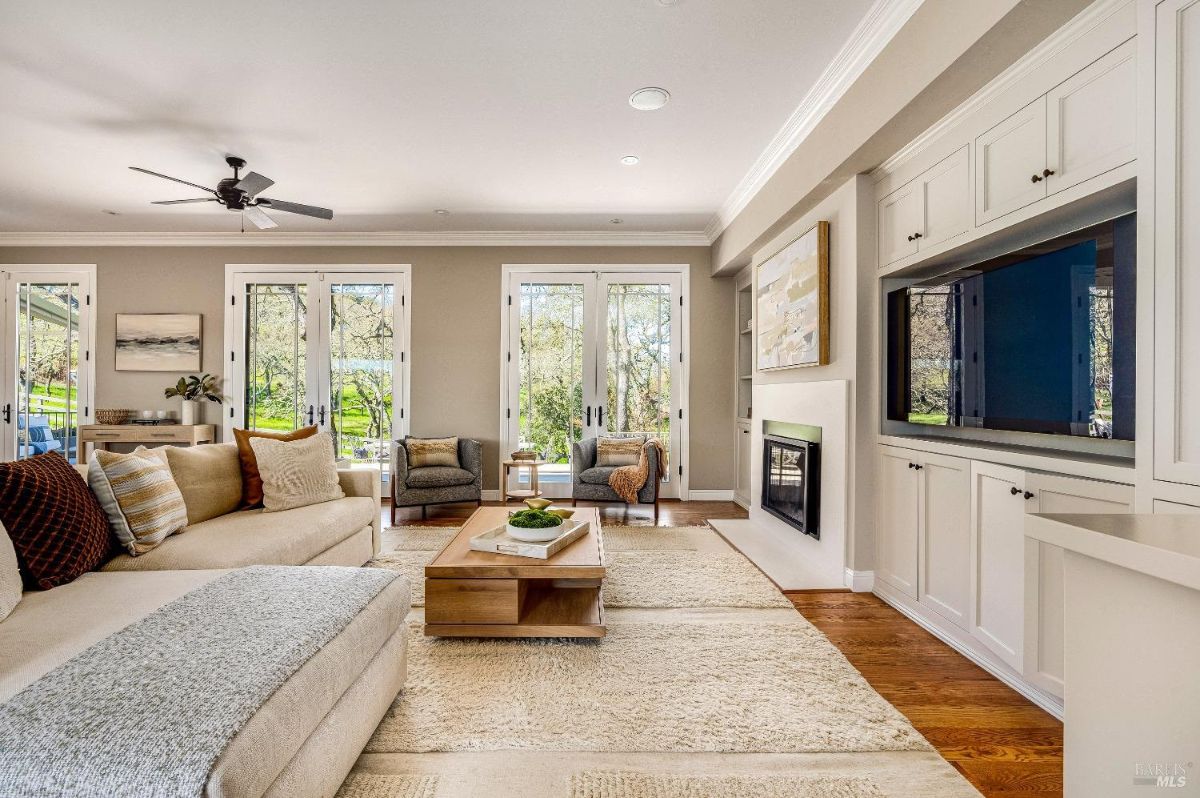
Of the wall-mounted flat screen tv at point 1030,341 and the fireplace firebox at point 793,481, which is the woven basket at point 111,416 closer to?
the fireplace firebox at point 793,481

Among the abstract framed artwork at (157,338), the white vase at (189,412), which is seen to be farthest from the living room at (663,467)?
the abstract framed artwork at (157,338)

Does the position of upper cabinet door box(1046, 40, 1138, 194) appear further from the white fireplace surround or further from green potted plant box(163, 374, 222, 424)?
green potted plant box(163, 374, 222, 424)

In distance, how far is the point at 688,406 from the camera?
555 centimetres

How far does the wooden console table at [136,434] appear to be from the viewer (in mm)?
5062

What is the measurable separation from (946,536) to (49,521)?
3364mm

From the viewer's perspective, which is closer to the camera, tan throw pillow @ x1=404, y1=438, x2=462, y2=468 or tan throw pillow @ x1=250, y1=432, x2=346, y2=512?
tan throw pillow @ x1=250, y1=432, x2=346, y2=512

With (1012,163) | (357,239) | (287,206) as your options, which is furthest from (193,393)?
(1012,163)

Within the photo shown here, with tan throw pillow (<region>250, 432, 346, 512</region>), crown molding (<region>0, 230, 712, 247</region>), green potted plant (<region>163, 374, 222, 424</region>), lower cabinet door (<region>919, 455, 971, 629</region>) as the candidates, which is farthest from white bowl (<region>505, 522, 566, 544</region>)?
green potted plant (<region>163, 374, 222, 424</region>)

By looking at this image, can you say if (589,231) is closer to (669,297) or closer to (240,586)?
(669,297)

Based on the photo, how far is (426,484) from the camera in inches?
184

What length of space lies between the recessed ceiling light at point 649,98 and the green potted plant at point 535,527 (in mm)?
2208

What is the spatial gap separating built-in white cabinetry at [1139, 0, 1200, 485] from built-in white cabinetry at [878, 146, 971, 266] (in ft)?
2.94

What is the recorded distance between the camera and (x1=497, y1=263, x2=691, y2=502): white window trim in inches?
217

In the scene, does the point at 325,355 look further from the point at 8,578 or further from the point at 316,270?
the point at 8,578
